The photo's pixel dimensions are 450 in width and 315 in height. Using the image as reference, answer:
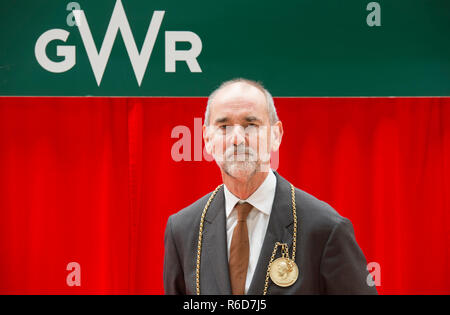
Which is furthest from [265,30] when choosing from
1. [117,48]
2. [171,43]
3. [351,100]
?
[351,100]

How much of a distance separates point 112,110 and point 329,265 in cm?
198

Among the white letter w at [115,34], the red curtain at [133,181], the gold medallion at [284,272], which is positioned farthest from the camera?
the red curtain at [133,181]

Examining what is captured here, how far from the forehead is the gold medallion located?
394 millimetres

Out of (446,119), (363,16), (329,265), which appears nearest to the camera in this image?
(329,265)

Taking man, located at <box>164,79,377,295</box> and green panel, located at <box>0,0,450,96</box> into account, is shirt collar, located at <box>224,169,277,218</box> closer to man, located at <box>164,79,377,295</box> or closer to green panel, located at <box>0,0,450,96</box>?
man, located at <box>164,79,377,295</box>

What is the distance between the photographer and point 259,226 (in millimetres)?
1175

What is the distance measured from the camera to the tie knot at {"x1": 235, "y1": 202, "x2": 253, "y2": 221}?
1168 mm

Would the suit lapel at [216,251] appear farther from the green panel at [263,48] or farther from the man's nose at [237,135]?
the green panel at [263,48]

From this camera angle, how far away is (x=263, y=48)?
2.01 m

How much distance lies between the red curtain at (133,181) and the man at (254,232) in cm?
145

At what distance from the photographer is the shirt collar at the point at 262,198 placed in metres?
1.18

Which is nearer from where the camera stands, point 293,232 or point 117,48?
point 293,232

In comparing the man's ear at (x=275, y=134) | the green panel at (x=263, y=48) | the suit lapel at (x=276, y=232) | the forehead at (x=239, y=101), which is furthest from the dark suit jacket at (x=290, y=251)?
the green panel at (x=263, y=48)

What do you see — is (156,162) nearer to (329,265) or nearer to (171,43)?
(171,43)
